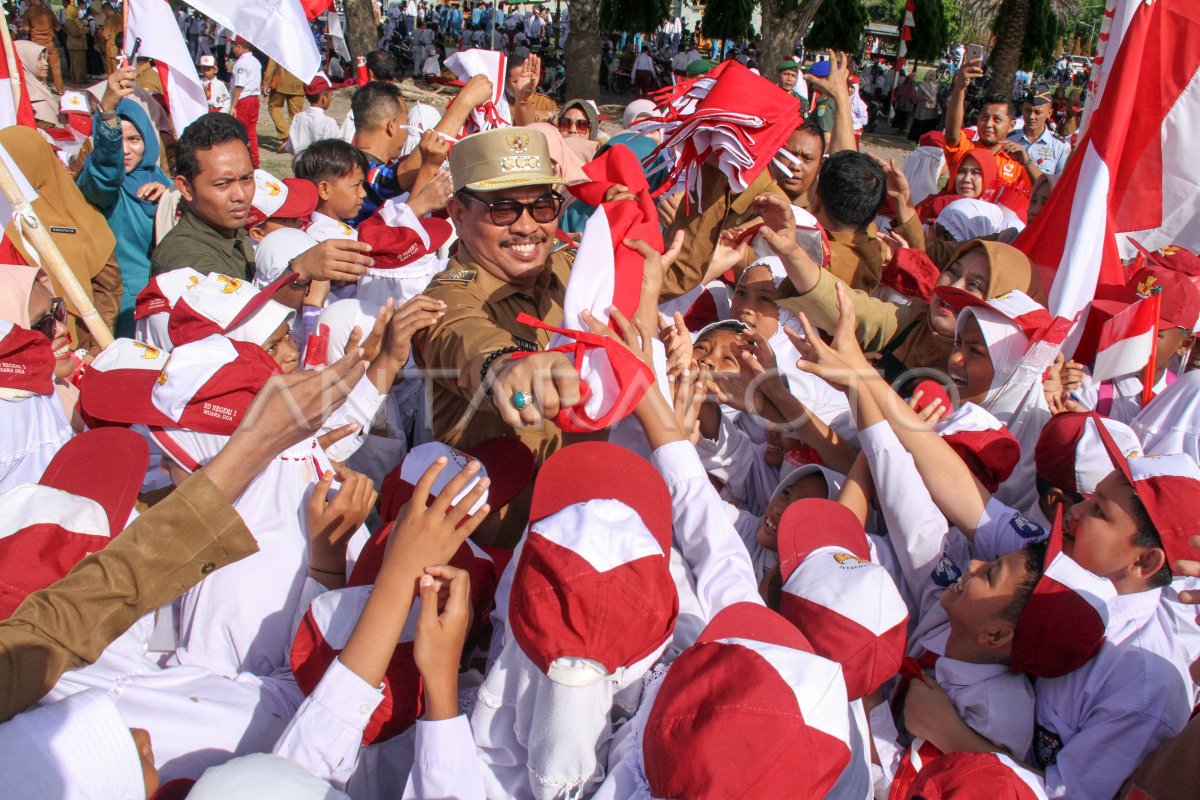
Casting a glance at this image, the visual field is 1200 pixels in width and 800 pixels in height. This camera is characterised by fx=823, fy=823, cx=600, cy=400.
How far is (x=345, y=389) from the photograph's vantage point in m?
2.03

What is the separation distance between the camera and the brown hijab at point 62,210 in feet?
12.8

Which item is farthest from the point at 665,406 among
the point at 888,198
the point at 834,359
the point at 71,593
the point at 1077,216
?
the point at 888,198

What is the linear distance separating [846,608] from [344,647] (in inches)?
46.8

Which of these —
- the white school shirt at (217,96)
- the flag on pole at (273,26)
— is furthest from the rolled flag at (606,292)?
the white school shirt at (217,96)

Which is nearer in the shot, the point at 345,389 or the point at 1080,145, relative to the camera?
the point at 345,389

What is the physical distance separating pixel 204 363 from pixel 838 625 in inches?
72.5

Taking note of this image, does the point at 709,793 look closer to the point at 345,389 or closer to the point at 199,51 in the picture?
the point at 345,389

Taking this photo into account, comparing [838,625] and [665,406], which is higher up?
[665,406]

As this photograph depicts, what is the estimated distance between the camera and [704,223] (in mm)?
3615

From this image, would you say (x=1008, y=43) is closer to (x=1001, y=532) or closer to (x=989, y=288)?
(x=989, y=288)

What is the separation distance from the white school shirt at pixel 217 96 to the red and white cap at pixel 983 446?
1038 cm

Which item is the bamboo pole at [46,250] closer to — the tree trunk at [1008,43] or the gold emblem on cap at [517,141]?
the gold emblem on cap at [517,141]

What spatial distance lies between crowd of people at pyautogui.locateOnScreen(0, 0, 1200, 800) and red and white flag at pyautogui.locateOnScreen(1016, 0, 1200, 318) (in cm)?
24

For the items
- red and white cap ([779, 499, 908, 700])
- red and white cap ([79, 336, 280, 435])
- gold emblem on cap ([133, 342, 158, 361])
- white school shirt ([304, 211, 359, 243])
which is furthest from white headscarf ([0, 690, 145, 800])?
white school shirt ([304, 211, 359, 243])
